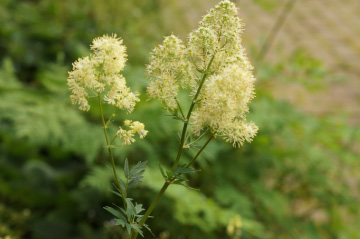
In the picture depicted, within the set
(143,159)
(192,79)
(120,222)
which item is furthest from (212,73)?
(143,159)

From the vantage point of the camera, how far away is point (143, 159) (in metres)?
2.94

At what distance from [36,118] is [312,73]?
6.39ft

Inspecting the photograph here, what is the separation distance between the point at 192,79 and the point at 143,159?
2042 mm

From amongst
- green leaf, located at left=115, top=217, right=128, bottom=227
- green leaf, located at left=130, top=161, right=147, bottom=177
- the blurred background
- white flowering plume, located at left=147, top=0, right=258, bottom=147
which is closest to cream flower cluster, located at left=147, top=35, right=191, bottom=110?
white flowering plume, located at left=147, top=0, right=258, bottom=147

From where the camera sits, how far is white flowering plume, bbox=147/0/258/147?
0.88m

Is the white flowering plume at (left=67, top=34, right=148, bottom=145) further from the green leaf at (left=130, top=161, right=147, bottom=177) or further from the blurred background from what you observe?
the blurred background

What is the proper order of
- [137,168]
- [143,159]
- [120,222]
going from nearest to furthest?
[120,222] < [137,168] < [143,159]

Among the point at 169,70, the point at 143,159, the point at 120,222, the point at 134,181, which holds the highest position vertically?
the point at 143,159

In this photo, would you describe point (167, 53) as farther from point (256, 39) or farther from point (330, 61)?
point (330, 61)

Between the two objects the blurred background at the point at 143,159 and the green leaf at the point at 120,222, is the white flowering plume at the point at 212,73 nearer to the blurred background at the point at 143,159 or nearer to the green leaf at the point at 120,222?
the green leaf at the point at 120,222

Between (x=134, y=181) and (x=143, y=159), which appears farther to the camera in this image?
(x=143, y=159)

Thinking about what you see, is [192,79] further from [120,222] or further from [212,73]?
[120,222]

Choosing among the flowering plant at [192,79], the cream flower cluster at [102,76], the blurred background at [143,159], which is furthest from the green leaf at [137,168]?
the blurred background at [143,159]

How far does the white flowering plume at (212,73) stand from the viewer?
88cm
